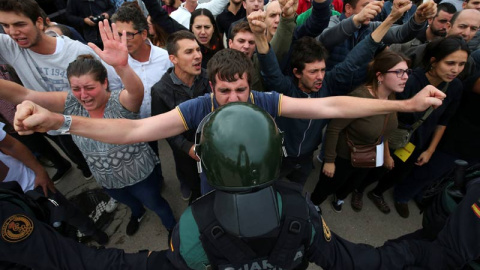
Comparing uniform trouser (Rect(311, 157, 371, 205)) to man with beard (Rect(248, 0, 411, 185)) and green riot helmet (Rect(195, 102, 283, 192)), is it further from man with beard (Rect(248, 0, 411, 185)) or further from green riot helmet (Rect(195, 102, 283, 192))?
green riot helmet (Rect(195, 102, 283, 192))

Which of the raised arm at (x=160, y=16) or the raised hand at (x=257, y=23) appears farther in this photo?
the raised arm at (x=160, y=16)

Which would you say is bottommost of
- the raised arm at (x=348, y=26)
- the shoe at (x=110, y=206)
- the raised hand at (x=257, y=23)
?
the shoe at (x=110, y=206)

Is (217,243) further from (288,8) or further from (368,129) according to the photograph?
(288,8)

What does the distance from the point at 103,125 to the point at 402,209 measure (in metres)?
3.42

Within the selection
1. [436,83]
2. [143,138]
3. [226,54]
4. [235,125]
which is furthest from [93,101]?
[436,83]

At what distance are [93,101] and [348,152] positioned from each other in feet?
7.61

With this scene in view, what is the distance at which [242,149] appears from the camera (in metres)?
0.94

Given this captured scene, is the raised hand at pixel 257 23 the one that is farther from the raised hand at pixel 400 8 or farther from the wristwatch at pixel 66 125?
the wristwatch at pixel 66 125

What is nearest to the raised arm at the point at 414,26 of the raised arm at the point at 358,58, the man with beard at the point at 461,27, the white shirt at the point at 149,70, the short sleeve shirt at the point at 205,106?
the man with beard at the point at 461,27

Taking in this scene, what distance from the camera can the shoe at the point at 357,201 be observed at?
3.16 metres

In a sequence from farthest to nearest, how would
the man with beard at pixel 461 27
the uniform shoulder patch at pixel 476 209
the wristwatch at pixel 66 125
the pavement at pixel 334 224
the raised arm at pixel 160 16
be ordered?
the raised arm at pixel 160 16, the pavement at pixel 334 224, the man with beard at pixel 461 27, the wristwatch at pixel 66 125, the uniform shoulder patch at pixel 476 209

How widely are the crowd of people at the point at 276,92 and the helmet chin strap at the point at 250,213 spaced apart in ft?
1.50

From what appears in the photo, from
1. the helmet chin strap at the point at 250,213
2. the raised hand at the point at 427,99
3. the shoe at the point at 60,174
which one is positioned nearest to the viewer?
the helmet chin strap at the point at 250,213

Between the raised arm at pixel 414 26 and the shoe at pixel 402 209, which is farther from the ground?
the raised arm at pixel 414 26
